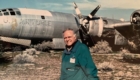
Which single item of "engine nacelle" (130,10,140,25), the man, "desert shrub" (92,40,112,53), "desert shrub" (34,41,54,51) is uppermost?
the man

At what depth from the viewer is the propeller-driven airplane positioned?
18.0 m

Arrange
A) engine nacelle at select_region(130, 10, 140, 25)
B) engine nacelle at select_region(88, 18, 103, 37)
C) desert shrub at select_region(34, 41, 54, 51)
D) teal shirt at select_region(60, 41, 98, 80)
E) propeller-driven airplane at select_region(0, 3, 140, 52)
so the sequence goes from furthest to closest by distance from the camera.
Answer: engine nacelle at select_region(88, 18, 103, 37) < engine nacelle at select_region(130, 10, 140, 25) < desert shrub at select_region(34, 41, 54, 51) < propeller-driven airplane at select_region(0, 3, 140, 52) < teal shirt at select_region(60, 41, 98, 80)

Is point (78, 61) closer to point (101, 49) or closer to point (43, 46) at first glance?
point (43, 46)

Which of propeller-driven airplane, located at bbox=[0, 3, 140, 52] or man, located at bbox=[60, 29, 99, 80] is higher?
man, located at bbox=[60, 29, 99, 80]

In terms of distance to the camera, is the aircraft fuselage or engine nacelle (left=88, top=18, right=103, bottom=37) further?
engine nacelle (left=88, top=18, right=103, bottom=37)

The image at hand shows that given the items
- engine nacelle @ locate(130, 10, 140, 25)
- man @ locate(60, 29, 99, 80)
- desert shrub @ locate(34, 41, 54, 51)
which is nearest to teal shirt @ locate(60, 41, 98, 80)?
man @ locate(60, 29, 99, 80)

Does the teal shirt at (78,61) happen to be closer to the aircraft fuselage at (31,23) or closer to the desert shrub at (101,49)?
the aircraft fuselage at (31,23)

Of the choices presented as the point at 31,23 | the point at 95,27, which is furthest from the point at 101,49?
the point at 31,23

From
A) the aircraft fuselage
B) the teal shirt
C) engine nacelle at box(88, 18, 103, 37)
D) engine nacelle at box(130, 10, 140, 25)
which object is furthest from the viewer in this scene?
engine nacelle at box(88, 18, 103, 37)

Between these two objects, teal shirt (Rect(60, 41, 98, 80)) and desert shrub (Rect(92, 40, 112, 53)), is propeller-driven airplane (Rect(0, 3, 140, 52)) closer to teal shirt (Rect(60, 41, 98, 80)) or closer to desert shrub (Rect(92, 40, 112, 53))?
desert shrub (Rect(92, 40, 112, 53))

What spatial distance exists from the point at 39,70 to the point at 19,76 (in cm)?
166

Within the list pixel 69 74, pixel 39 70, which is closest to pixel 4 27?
pixel 39 70

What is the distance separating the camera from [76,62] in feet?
11.2

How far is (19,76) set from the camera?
995cm
